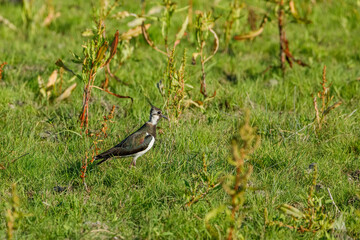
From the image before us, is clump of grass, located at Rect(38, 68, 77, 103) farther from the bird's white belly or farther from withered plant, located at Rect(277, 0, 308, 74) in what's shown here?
withered plant, located at Rect(277, 0, 308, 74)

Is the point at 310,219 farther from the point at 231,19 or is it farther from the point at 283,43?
the point at 231,19

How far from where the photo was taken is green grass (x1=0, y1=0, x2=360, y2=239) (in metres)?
3.76

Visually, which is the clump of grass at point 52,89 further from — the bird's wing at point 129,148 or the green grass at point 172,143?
the bird's wing at point 129,148

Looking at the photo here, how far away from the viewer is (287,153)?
15.4ft

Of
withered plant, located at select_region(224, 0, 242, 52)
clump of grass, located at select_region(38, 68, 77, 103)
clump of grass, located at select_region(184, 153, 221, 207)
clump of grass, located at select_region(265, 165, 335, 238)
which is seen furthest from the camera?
withered plant, located at select_region(224, 0, 242, 52)

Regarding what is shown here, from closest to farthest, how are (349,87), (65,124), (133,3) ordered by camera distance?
(65,124) < (349,87) < (133,3)

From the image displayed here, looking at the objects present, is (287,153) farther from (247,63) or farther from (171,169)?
(247,63)

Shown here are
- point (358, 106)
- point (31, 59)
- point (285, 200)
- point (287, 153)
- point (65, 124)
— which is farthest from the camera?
point (31, 59)

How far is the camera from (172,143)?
16.0 ft

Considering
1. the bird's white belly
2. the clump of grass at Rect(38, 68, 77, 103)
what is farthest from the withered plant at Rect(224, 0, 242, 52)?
the bird's white belly

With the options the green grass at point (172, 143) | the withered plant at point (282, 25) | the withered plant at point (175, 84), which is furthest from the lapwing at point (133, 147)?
the withered plant at point (282, 25)

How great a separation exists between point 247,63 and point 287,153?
2.72m

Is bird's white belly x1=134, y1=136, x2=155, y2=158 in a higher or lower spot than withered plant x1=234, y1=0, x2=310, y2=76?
lower

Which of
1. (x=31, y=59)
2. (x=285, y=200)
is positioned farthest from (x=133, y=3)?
(x=285, y=200)
